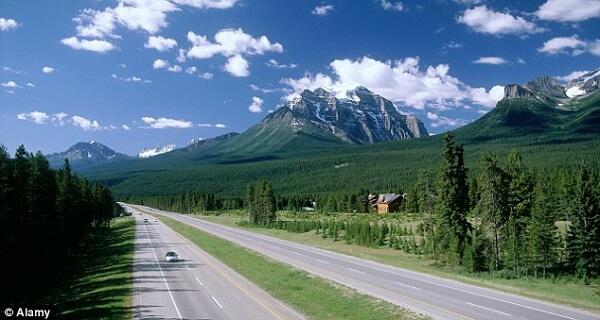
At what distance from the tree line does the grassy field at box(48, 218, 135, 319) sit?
268 cm

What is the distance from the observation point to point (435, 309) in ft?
91.7

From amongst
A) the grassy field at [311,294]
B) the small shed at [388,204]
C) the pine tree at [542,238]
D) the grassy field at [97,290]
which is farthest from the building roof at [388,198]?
the grassy field at [97,290]

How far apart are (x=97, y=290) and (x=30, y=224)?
424 inches

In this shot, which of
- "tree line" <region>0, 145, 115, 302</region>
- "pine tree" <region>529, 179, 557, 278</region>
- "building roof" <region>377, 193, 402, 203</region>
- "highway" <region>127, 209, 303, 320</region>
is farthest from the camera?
"building roof" <region>377, 193, 402, 203</region>

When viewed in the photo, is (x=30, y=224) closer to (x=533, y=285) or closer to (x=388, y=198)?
(x=533, y=285)

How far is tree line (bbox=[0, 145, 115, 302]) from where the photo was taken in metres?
38.3

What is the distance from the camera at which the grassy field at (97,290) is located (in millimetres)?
28578

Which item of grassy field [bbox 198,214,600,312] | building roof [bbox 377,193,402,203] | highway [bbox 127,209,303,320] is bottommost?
grassy field [bbox 198,214,600,312]

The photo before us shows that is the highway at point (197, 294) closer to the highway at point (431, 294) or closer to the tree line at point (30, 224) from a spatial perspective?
the highway at point (431, 294)

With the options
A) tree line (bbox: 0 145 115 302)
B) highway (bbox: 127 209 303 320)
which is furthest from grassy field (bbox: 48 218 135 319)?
tree line (bbox: 0 145 115 302)

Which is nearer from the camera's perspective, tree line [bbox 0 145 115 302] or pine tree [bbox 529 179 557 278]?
tree line [bbox 0 145 115 302]

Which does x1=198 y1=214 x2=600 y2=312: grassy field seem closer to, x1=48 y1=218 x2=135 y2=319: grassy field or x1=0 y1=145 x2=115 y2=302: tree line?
x1=48 y1=218 x2=135 y2=319: grassy field

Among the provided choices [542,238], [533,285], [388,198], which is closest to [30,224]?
[533,285]

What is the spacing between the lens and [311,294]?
3312 centimetres
